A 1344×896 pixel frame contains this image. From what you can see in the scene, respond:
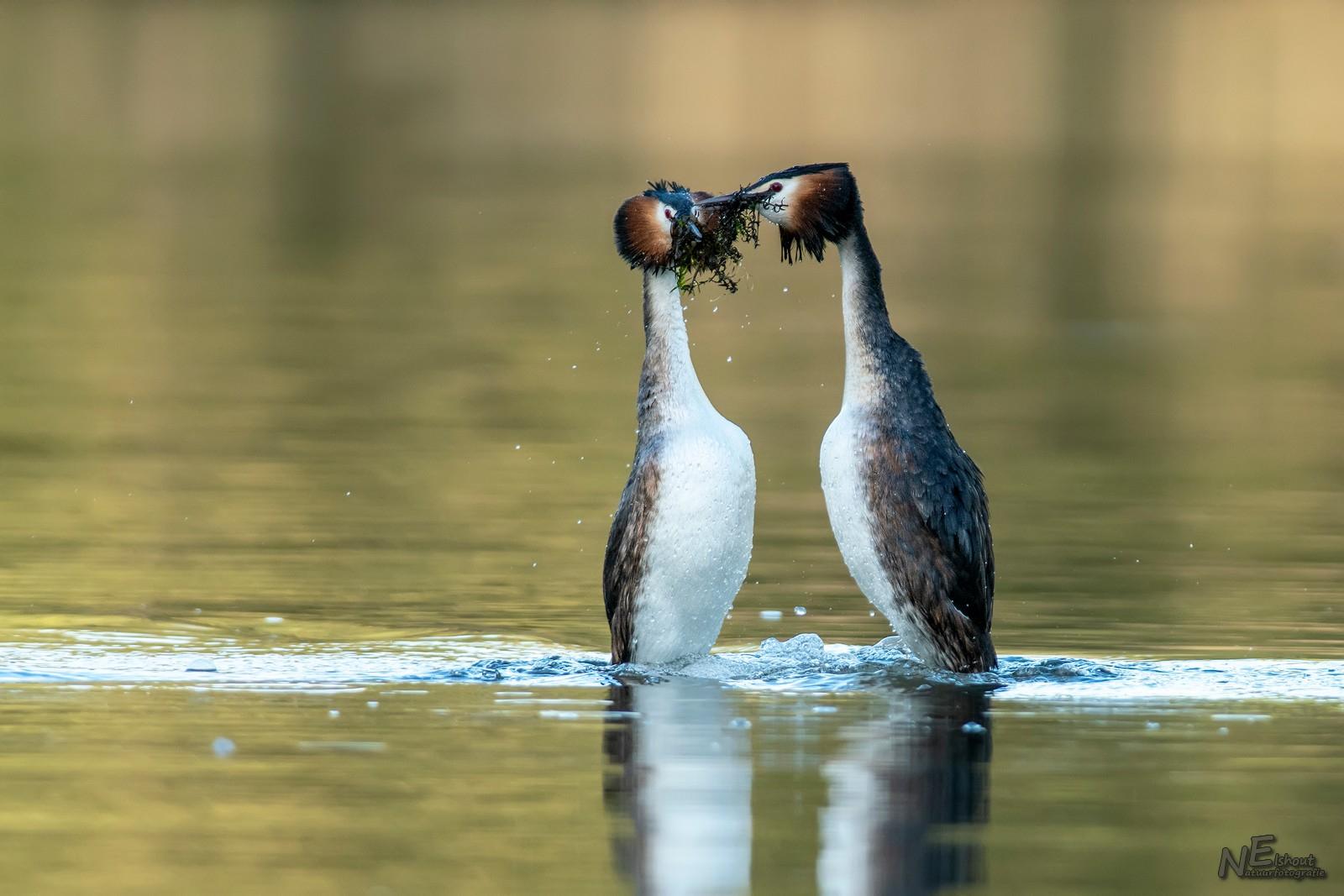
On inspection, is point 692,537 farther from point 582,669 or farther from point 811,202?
point 811,202

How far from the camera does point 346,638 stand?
540 inches

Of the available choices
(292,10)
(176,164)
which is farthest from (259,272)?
(292,10)

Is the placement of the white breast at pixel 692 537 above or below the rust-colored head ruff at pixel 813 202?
below

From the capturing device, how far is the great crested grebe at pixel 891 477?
13.4 meters

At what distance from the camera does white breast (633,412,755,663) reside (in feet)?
43.9

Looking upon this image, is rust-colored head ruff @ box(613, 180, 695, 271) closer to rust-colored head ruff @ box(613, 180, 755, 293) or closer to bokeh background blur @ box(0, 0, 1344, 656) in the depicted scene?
rust-colored head ruff @ box(613, 180, 755, 293)

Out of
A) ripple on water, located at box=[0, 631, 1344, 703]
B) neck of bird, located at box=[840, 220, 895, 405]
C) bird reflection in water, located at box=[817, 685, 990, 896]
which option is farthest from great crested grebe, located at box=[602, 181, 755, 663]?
bird reflection in water, located at box=[817, 685, 990, 896]

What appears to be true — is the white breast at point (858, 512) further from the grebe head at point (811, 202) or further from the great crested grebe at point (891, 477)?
the grebe head at point (811, 202)

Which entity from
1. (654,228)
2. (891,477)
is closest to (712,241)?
(654,228)

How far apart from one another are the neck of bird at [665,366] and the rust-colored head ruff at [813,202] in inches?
24.2

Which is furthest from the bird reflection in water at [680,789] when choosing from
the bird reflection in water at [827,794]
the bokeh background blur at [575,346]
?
the bokeh background blur at [575,346]

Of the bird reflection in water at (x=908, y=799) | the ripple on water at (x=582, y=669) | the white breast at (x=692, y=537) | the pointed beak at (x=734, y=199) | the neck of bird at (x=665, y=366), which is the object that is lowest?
the bird reflection in water at (x=908, y=799)

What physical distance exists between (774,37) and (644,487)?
283ft

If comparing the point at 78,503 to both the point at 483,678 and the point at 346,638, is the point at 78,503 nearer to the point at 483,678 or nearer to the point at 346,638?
the point at 346,638
